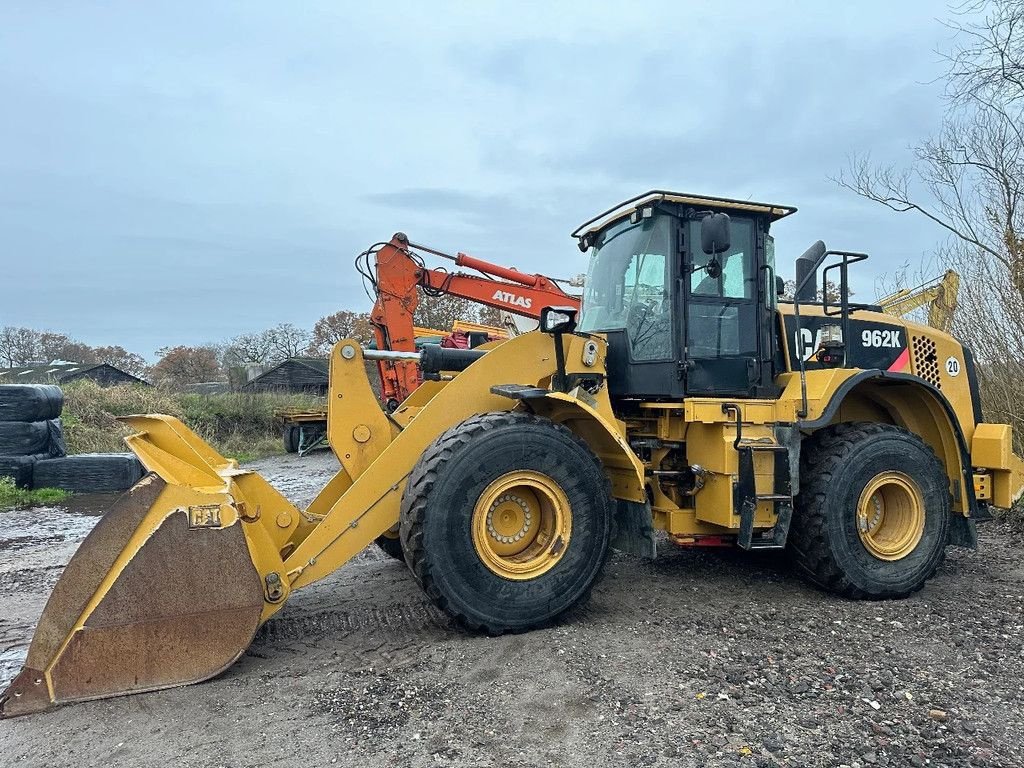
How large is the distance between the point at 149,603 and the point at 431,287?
780 cm

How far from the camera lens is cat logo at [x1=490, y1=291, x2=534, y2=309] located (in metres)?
10.5

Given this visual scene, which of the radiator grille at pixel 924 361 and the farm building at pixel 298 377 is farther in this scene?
the farm building at pixel 298 377

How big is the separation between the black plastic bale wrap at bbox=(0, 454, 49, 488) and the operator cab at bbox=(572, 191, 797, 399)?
9096 millimetres

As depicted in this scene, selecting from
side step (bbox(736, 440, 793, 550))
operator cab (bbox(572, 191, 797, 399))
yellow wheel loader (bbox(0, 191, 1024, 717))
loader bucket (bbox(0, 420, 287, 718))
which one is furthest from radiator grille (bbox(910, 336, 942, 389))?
loader bucket (bbox(0, 420, 287, 718))

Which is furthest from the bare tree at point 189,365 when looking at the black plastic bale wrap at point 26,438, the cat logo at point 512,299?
the cat logo at point 512,299

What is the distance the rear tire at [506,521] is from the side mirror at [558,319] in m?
0.62

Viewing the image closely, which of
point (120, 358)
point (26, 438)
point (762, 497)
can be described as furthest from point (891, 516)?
point (120, 358)

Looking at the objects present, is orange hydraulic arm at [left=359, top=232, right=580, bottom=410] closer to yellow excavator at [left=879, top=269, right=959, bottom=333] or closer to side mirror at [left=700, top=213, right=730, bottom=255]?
yellow excavator at [left=879, top=269, right=959, bottom=333]

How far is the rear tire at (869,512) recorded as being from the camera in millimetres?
4613

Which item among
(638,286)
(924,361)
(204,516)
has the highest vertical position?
(638,286)

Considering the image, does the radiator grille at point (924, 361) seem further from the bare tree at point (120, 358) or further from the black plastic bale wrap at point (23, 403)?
the bare tree at point (120, 358)

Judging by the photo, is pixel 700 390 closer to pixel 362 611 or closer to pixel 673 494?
pixel 673 494

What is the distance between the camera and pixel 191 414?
1845 cm

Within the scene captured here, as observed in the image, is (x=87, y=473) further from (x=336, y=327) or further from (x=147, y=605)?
(x=336, y=327)
